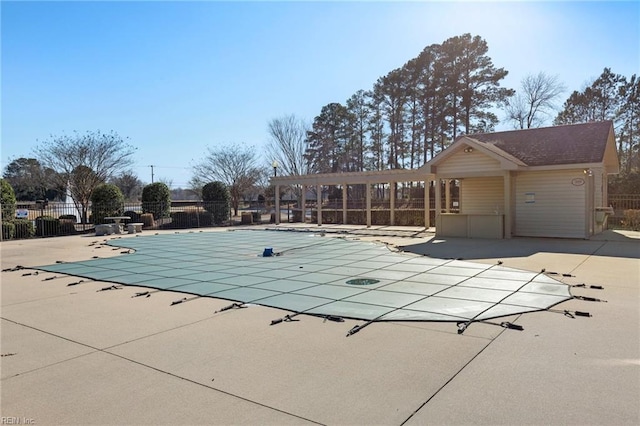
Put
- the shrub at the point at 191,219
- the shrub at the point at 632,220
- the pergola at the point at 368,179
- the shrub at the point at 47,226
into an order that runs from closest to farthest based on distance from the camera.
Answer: the shrub at the point at 632,220
the shrub at the point at 47,226
the pergola at the point at 368,179
the shrub at the point at 191,219

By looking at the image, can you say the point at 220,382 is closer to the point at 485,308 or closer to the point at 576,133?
the point at 485,308

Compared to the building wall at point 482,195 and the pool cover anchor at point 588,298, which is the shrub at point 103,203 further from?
the pool cover anchor at point 588,298

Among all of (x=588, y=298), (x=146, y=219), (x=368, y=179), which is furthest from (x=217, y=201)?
(x=588, y=298)

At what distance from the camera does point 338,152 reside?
38250mm

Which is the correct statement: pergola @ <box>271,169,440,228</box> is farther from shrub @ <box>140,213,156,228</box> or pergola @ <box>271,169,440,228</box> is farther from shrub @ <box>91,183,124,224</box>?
shrub @ <box>91,183,124,224</box>

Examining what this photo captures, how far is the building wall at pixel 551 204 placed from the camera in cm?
1401

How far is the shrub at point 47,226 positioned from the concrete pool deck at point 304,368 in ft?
51.9

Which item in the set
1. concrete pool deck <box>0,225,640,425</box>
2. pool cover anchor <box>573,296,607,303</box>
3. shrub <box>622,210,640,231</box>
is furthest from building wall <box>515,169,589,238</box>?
pool cover anchor <box>573,296,607,303</box>

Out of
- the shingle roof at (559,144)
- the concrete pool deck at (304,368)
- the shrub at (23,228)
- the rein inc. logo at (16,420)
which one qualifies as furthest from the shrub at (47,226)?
the shingle roof at (559,144)

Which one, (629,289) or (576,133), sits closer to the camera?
(629,289)

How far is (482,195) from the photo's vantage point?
17062 millimetres

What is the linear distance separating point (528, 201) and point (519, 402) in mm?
13380

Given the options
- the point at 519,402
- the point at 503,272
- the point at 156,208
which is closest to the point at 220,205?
the point at 156,208

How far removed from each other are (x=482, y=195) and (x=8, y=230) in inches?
769
